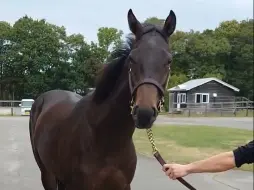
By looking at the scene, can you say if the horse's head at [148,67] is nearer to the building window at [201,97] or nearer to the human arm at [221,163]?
the human arm at [221,163]

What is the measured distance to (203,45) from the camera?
5616 centimetres

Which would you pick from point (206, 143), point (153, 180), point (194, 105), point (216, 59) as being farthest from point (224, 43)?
point (153, 180)

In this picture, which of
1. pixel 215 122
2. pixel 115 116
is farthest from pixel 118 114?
pixel 215 122

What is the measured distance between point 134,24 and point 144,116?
78cm

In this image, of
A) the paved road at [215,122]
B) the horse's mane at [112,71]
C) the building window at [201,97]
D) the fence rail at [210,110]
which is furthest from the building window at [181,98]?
the horse's mane at [112,71]

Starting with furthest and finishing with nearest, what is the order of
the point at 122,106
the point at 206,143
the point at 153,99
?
the point at 206,143
the point at 122,106
the point at 153,99

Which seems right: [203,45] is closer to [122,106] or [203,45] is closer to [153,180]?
[153,180]

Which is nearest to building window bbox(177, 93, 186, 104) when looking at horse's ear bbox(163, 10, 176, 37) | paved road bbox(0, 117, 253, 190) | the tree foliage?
the tree foliage

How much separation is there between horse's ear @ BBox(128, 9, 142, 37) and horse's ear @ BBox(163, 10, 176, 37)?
183 millimetres

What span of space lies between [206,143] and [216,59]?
147 feet

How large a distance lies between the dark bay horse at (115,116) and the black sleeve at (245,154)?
58cm

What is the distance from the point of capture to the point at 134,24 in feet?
9.81

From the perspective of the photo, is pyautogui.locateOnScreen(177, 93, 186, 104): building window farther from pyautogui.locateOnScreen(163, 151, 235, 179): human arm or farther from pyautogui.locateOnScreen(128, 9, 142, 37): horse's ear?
pyautogui.locateOnScreen(163, 151, 235, 179): human arm

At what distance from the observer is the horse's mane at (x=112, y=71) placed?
3365 mm
